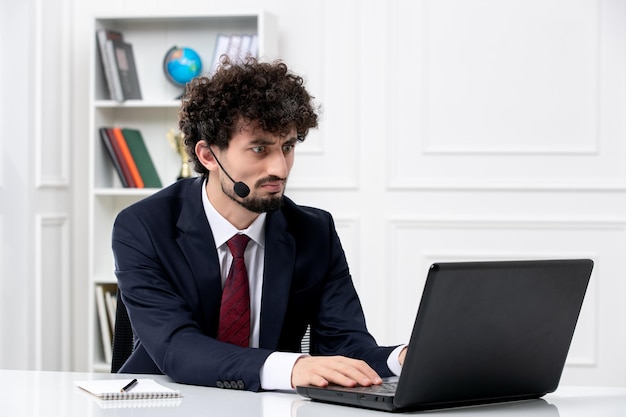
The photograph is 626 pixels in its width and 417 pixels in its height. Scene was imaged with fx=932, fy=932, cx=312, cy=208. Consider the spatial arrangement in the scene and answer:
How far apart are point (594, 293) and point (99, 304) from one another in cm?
223

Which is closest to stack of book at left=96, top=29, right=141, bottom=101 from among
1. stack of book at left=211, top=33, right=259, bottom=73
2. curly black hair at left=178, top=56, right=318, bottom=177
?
stack of book at left=211, top=33, right=259, bottom=73

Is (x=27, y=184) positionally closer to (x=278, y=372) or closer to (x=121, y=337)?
→ (x=121, y=337)

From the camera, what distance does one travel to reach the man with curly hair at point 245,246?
77.5 inches

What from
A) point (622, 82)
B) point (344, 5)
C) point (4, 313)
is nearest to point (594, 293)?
point (622, 82)

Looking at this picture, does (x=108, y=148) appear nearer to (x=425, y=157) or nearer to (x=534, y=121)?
(x=425, y=157)

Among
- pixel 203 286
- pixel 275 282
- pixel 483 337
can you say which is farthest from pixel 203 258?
pixel 483 337

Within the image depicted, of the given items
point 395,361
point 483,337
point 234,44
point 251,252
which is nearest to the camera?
point 483,337

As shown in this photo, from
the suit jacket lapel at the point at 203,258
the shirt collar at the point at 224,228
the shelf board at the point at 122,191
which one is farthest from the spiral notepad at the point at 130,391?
the shelf board at the point at 122,191

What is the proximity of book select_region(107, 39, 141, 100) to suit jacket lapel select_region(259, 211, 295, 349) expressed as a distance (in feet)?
7.60

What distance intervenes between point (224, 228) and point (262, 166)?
0.17 m

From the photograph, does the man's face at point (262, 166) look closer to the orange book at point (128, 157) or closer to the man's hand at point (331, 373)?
the man's hand at point (331, 373)

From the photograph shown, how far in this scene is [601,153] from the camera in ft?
13.5

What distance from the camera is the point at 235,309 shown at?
80.2 inches

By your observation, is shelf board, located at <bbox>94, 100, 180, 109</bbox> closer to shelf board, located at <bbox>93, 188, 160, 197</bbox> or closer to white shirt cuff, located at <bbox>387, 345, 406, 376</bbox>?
shelf board, located at <bbox>93, 188, 160, 197</bbox>
